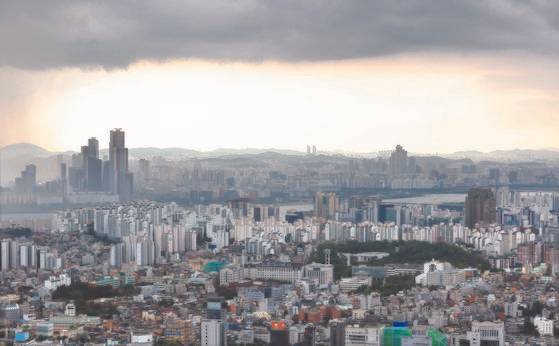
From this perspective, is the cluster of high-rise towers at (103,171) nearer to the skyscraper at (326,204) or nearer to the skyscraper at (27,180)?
the skyscraper at (27,180)

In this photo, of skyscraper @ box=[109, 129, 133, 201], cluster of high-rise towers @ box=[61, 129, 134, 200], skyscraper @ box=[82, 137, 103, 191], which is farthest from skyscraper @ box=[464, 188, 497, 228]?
skyscraper @ box=[82, 137, 103, 191]

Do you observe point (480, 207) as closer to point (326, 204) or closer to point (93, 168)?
point (326, 204)

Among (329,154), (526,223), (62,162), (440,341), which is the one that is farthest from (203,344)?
(526,223)

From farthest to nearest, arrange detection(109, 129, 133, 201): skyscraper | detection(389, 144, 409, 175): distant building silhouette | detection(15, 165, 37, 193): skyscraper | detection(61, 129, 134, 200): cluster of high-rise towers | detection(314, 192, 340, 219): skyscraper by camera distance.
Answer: detection(314, 192, 340, 219): skyscraper
detection(389, 144, 409, 175): distant building silhouette
detection(109, 129, 133, 201): skyscraper
detection(61, 129, 134, 200): cluster of high-rise towers
detection(15, 165, 37, 193): skyscraper

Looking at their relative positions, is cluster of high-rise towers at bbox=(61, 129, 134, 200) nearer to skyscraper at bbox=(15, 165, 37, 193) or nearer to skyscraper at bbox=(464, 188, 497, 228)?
skyscraper at bbox=(15, 165, 37, 193)

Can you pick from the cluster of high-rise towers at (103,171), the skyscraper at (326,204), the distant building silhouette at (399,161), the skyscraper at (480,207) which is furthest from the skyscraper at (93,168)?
the skyscraper at (480,207)

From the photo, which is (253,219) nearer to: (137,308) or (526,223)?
(526,223)

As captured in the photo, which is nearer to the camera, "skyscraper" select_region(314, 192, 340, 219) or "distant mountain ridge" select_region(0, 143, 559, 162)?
"distant mountain ridge" select_region(0, 143, 559, 162)
